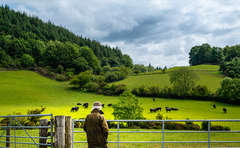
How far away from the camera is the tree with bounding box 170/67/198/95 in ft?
152

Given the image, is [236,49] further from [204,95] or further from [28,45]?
[28,45]

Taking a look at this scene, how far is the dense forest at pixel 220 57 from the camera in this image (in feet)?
212

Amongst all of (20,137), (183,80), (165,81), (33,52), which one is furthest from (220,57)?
(20,137)

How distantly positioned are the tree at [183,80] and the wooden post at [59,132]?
4530 centimetres

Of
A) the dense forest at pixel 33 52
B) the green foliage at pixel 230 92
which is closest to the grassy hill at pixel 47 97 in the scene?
the green foliage at pixel 230 92

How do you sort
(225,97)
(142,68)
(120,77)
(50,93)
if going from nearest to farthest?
(225,97) → (50,93) → (120,77) → (142,68)

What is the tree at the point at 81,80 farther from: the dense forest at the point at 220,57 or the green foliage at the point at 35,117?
the dense forest at the point at 220,57

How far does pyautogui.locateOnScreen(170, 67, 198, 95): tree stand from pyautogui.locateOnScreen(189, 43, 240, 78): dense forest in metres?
25.4

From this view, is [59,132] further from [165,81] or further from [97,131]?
[165,81]

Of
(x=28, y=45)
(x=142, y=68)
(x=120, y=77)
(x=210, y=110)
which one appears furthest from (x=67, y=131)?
(x=142, y=68)

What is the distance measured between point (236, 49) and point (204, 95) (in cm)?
6470

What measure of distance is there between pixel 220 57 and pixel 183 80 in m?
77.6

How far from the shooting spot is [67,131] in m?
5.16

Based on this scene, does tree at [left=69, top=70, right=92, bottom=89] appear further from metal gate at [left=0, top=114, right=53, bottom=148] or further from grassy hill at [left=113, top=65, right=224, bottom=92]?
metal gate at [left=0, top=114, right=53, bottom=148]
